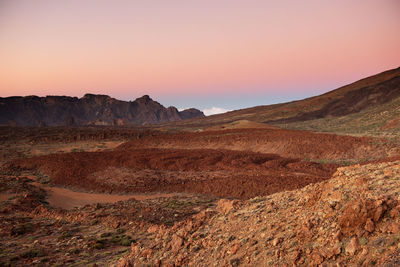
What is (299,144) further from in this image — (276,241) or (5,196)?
(276,241)

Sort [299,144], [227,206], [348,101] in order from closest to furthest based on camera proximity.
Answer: [227,206] < [299,144] < [348,101]

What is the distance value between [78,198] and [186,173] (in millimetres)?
8431

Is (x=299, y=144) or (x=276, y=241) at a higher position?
(x=276, y=241)

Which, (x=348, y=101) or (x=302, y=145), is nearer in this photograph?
(x=302, y=145)

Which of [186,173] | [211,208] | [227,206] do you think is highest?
[227,206]

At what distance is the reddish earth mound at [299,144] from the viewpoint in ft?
95.7

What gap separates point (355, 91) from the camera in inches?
4377

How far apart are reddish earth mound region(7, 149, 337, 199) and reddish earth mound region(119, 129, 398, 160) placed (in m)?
3.99

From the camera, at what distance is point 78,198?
20141mm

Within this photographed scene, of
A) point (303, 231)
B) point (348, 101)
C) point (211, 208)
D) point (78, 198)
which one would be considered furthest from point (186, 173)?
point (348, 101)

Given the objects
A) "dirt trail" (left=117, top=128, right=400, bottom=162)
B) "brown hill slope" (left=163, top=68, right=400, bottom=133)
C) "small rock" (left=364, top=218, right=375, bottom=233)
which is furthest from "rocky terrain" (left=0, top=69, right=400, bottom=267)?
"brown hill slope" (left=163, top=68, right=400, bottom=133)

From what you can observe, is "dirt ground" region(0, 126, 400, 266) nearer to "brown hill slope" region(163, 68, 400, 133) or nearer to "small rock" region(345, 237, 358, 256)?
"small rock" region(345, 237, 358, 256)

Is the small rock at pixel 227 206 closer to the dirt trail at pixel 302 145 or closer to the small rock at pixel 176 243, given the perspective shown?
the small rock at pixel 176 243

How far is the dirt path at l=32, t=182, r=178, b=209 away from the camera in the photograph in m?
18.8
